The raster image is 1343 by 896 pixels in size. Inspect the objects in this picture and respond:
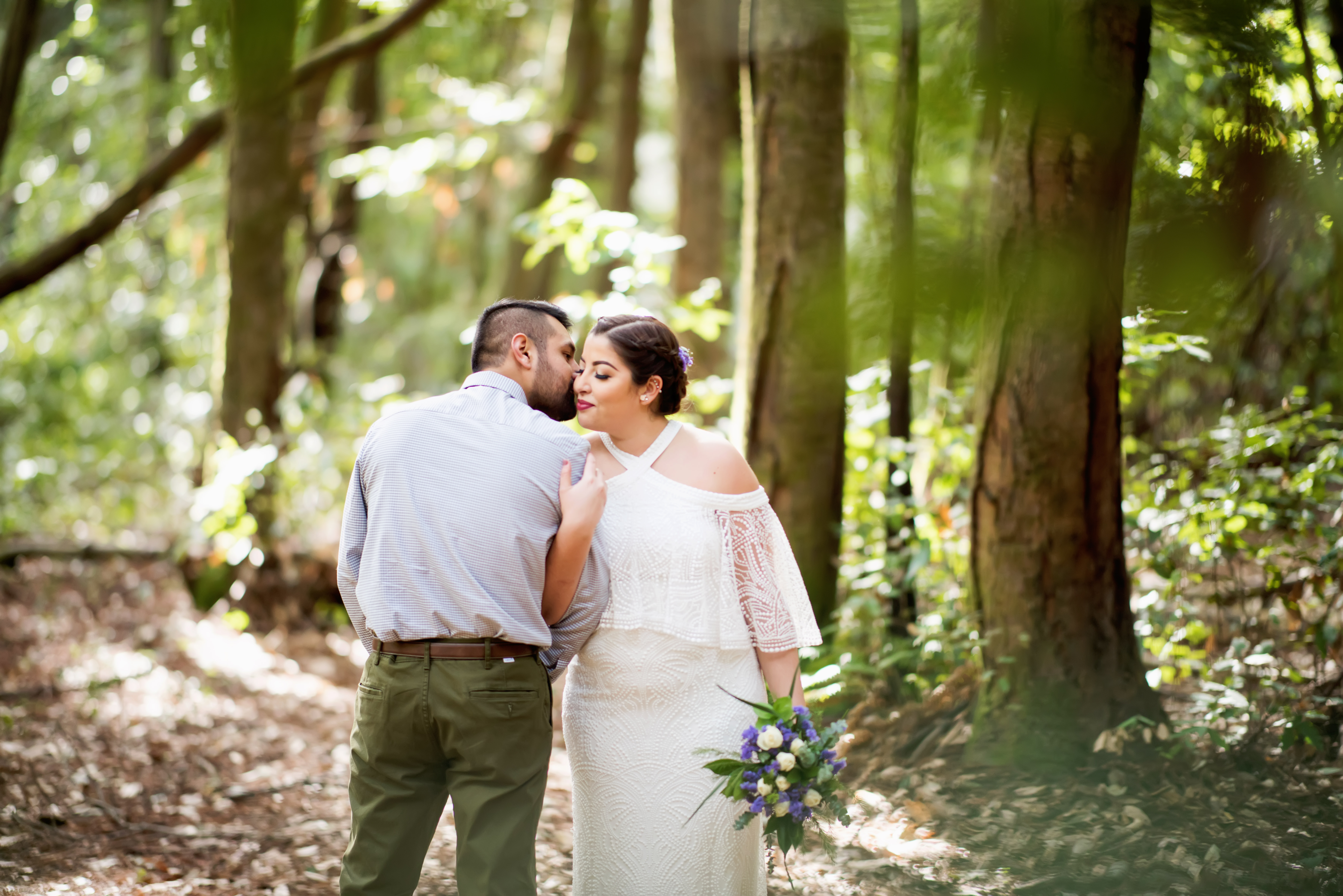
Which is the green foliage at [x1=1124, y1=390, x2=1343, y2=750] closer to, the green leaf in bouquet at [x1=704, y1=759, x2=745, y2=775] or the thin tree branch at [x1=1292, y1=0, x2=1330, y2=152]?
the green leaf in bouquet at [x1=704, y1=759, x2=745, y2=775]

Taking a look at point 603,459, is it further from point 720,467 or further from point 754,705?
point 754,705

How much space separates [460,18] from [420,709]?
752 centimetres

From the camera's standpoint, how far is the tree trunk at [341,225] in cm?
1062

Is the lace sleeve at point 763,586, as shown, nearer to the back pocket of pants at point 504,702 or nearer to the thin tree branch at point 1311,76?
the back pocket of pants at point 504,702

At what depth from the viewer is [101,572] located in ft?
28.2

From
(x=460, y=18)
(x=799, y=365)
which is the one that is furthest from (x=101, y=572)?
(x=799, y=365)

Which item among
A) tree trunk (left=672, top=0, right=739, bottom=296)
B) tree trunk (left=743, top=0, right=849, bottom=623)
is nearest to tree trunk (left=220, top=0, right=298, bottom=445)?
tree trunk (left=672, top=0, right=739, bottom=296)

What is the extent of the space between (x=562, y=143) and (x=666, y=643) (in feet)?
28.1

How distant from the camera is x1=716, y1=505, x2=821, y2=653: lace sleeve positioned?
2.90m

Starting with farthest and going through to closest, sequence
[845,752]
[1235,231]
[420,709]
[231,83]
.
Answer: [845,752] → [420,709] → [1235,231] → [231,83]

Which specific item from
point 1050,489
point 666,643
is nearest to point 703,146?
point 1050,489

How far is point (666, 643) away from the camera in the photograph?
9.22 ft

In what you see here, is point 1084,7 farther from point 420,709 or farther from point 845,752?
point 845,752

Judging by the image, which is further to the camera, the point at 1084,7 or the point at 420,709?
the point at 420,709
